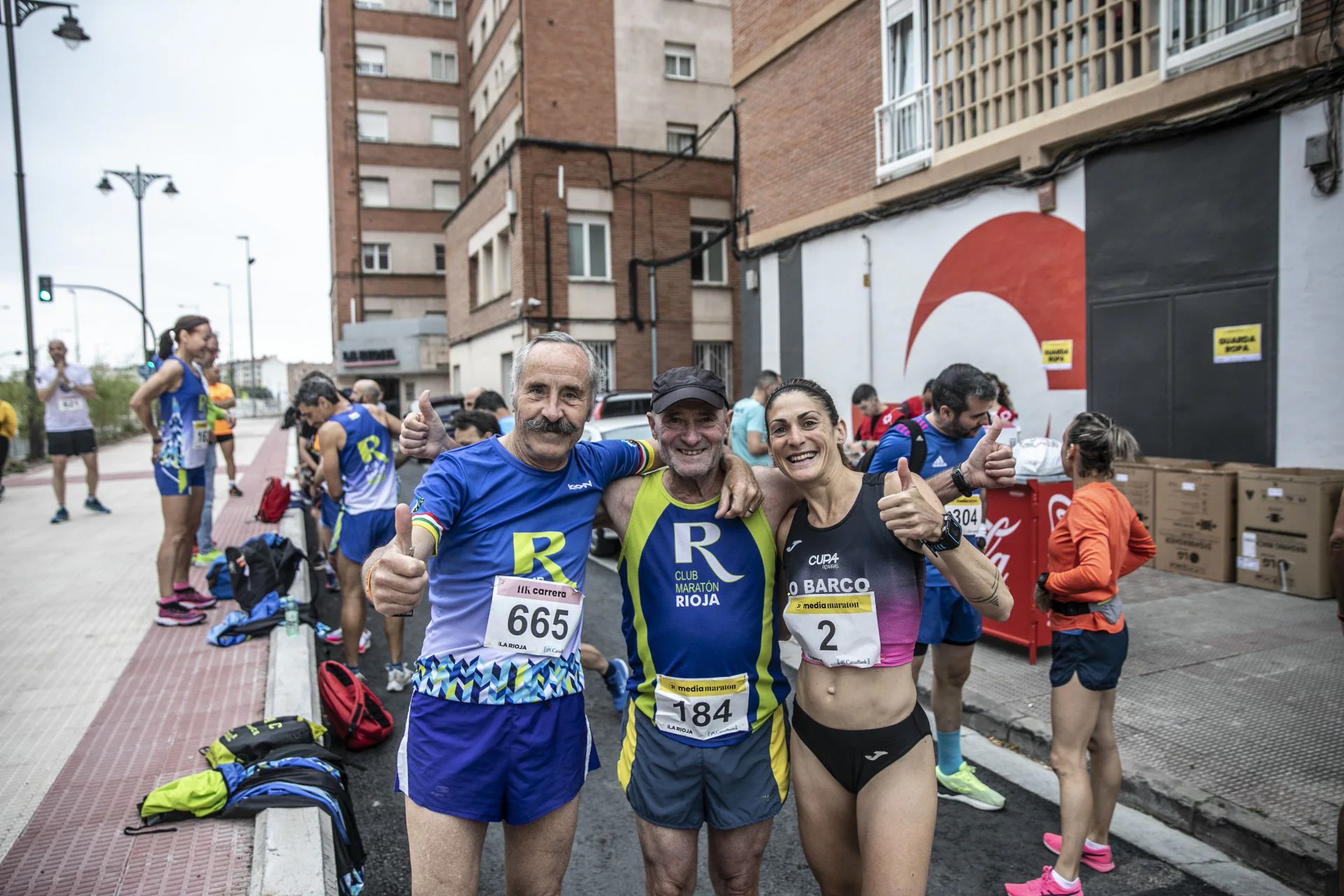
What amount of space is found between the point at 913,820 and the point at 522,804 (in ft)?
3.79

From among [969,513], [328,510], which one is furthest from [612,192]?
[969,513]

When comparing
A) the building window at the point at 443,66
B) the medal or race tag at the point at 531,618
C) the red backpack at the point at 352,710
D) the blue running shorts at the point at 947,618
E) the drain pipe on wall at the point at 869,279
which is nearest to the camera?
the medal or race tag at the point at 531,618

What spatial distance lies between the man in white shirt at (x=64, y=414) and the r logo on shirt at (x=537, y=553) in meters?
10.3

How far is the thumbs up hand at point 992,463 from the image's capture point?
2674 mm

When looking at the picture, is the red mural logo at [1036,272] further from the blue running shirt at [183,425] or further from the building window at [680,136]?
the building window at [680,136]

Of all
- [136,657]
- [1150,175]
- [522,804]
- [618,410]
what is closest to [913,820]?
[522,804]

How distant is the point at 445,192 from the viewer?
39.3 meters

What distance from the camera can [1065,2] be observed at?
9.63 m

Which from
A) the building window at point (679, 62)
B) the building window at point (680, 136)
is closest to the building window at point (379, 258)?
the building window at point (680, 136)

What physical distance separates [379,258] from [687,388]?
40.3 m

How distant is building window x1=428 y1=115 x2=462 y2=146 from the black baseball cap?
40148 millimetres

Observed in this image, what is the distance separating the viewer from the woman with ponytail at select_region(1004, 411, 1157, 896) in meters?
3.24

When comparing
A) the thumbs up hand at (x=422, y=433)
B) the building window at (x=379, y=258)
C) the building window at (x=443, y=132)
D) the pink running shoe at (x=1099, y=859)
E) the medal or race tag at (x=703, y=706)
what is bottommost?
the pink running shoe at (x=1099, y=859)

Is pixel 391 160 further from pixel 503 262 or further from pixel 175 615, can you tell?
pixel 175 615
